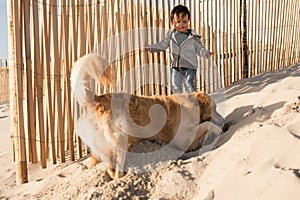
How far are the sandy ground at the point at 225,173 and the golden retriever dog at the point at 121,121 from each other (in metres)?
0.24

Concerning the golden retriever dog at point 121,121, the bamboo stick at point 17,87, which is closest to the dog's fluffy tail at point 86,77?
the golden retriever dog at point 121,121

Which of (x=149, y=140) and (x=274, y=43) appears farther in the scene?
(x=274, y=43)

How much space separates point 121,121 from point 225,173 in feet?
3.29

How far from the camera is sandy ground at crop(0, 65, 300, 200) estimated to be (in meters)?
2.19

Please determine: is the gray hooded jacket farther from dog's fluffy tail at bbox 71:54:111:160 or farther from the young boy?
dog's fluffy tail at bbox 71:54:111:160

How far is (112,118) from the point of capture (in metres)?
2.88

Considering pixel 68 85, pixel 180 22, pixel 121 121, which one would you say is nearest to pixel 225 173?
pixel 121 121

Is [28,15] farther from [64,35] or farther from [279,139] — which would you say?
[279,139]

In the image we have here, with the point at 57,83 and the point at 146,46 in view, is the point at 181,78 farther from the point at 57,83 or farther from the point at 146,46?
the point at 57,83

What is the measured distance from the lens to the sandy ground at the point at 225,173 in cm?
219

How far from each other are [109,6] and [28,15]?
113 centimetres

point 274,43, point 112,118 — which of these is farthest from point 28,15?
point 274,43

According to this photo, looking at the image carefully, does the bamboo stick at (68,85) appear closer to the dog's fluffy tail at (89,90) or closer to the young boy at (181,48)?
the dog's fluffy tail at (89,90)

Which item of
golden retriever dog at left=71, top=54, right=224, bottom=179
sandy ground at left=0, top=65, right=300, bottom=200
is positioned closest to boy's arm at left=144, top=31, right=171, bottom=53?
golden retriever dog at left=71, top=54, right=224, bottom=179
